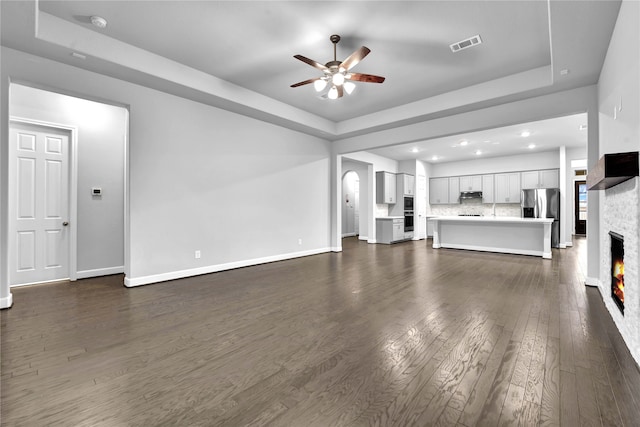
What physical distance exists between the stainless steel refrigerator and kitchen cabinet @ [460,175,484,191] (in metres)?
1.40

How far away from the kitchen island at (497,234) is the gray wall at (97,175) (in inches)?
276

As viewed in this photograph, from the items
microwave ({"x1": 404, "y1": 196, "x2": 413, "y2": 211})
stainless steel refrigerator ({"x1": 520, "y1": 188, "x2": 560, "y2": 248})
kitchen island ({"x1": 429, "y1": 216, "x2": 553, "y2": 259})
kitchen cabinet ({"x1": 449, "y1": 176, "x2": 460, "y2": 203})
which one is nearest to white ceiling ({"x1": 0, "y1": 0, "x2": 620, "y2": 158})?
kitchen island ({"x1": 429, "y1": 216, "x2": 553, "y2": 259})

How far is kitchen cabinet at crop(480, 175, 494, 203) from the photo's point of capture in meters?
9.88

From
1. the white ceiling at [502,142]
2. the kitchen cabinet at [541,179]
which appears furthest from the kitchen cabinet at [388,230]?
the kitchen cabinet at [541,179]

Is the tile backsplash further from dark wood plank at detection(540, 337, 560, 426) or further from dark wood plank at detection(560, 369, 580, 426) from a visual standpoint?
dark wood plank at detection(560, 369, 580, 426)

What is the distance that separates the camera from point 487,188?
9.94 metres

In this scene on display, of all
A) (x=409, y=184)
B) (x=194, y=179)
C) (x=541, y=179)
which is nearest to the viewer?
(x=194, y=179)

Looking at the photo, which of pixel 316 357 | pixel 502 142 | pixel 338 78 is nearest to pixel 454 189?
pixel 502 142

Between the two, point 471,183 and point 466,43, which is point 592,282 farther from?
point 471,183

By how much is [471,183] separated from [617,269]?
315 inches

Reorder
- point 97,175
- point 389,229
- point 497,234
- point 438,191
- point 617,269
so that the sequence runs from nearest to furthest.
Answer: point 617,269 < point 97,175 < point 497,234 < point 389,229 < point 438,191

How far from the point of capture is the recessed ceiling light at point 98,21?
307 cm

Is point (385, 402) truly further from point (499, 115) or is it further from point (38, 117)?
point (38, 117)

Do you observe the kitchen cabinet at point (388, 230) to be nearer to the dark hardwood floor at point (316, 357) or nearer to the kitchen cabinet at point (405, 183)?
the kitchen cabinet at point (405, 183)
